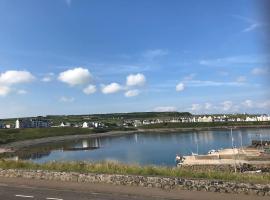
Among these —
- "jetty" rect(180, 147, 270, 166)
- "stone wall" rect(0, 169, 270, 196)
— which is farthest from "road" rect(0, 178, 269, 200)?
"jetty" rect(180, 147, 270, 166)

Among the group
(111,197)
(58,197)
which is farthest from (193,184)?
(58,197)

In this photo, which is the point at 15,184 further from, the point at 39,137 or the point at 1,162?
the point at 39,137

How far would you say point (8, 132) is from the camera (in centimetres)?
17538

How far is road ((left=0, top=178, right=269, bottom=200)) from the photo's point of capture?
16.9 meters

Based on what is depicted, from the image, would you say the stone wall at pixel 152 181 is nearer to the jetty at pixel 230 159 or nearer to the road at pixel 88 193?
the road at pixel 88 193

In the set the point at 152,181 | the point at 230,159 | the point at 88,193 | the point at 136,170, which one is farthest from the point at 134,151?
the point at 88,193

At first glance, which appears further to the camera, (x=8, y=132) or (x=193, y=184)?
(x=8, y=132)

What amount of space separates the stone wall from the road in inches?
16.4

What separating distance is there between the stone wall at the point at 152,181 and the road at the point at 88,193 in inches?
16.4

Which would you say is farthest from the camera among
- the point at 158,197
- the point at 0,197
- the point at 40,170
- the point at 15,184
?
the point at 40,170

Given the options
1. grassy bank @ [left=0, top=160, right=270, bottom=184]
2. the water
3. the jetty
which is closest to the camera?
grassy bank @ [left=0, top=160, right=270, bottom=184]

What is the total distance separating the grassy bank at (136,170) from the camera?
62.7ft

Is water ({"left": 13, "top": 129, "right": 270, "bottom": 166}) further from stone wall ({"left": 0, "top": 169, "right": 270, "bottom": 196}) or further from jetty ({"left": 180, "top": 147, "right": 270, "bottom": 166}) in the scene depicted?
stone wall ({"left": 0, "top": 169, "right": 270, "bottom": 196})

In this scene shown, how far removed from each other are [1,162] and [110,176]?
9.88 metres
